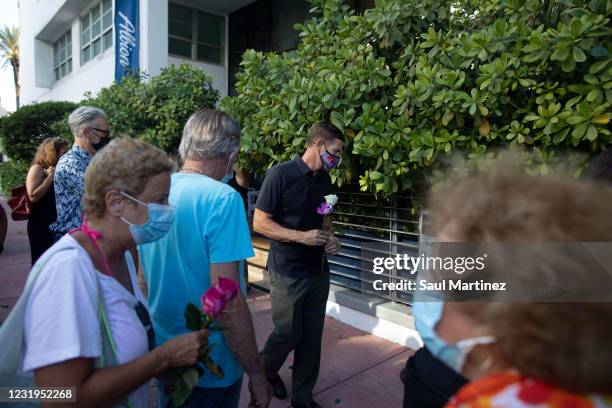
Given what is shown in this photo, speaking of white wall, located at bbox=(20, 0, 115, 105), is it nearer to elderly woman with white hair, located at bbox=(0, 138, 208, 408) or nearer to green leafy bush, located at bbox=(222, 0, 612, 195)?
green leafy bush, located at bbox=(222, 0, 612, 195)

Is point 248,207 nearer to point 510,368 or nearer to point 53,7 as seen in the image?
point 510,368

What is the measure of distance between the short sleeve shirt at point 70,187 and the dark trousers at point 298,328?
71.2 inches

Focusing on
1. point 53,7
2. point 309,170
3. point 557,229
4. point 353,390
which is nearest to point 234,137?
point 309,170

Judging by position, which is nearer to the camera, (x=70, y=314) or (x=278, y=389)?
(x=70, y=314)

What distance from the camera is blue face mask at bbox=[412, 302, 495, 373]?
91cm

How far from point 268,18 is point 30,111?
855 cm

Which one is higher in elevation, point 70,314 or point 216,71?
point 216,71

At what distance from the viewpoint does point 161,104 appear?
7402 mm

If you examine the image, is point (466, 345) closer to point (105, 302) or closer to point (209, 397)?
point (105, 302)

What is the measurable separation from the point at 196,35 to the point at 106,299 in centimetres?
1170

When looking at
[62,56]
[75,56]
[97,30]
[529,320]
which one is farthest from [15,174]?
[529,320]

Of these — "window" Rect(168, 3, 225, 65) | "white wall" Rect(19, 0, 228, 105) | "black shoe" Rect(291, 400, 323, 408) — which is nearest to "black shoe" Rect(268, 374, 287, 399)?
"black shoe" Rect(291, 400, 323, 408)

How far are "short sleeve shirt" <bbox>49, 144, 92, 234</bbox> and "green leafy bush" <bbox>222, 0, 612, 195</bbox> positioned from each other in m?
1.91

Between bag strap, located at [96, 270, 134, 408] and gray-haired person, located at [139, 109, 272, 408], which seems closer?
bag strap, located at [96, 270, 134, 408]
